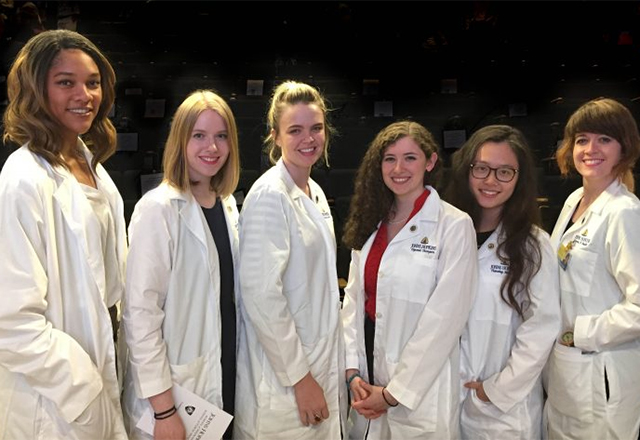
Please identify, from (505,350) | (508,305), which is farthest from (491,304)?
(505,350)

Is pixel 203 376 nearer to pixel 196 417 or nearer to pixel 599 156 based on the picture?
pixel 196 417

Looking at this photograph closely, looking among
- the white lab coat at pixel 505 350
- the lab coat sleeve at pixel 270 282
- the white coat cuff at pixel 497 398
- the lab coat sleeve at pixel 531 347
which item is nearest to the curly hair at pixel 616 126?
the white lab coat at pixel 505 350

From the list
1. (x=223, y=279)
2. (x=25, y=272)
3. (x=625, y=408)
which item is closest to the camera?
(x=25, y=272)

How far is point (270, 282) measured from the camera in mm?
1544

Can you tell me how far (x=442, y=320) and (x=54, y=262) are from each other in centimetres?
118

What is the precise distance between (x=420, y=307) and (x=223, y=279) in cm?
68

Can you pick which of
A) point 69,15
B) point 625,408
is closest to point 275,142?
point 625,408

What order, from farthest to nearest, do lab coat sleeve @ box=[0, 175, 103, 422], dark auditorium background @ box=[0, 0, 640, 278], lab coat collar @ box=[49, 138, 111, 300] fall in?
1. dark auditorium background @ box=[0, 0, 640, 278]
2. lab coat collar @ box=[49, 138, 111, 300]
3. lab coat sleeve @ box=[0, 175, 103, 422]

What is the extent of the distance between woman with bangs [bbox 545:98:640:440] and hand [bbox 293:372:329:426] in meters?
0.89

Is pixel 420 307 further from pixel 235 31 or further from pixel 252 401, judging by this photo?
pixel 235 31

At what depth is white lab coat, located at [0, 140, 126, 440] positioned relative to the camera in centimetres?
124

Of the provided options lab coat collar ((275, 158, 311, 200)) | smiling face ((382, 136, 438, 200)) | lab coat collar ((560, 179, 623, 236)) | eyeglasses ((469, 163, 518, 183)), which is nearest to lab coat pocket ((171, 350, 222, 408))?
lab coat collar ((275, 158, 311, 200))

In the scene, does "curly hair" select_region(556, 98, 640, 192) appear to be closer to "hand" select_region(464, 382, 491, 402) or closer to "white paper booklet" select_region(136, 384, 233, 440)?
"hand" select_region(464, 382, 491, 402)

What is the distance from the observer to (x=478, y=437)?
66.4 inches
